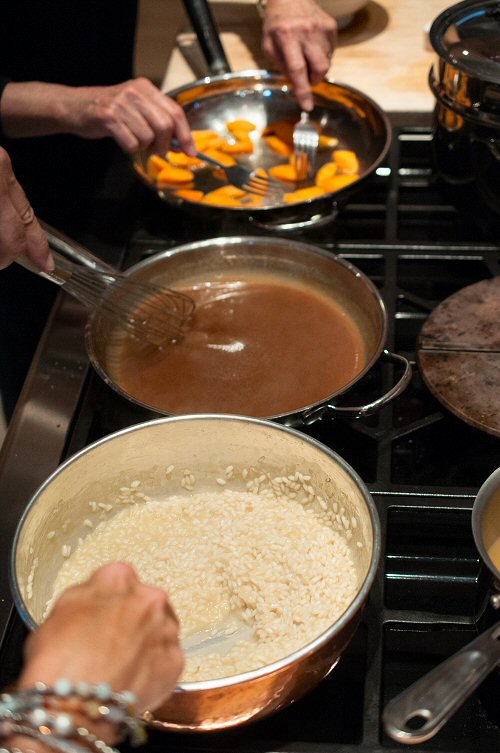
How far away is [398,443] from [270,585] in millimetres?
306

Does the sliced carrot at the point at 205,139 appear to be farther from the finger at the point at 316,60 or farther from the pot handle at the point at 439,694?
the pot handle at the point at 439,694

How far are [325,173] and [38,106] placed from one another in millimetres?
509

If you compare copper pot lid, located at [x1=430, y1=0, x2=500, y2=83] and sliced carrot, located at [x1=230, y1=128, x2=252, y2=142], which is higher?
copper pot lid, located at [x1=430, y1=0, x2=500, y2=83]

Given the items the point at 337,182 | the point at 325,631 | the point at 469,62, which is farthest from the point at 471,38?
the point at 325,631

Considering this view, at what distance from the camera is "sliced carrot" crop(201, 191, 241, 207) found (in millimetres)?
1429

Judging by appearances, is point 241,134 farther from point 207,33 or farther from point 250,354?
point 250,354

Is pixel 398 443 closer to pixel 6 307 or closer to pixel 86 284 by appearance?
pixel 86 284

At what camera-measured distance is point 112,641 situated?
0.58 metres

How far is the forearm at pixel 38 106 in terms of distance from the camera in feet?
4.85

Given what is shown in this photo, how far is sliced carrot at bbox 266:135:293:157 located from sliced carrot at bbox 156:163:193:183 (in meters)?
0.18

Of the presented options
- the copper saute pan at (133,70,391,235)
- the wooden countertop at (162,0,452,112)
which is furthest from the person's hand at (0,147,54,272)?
the wooden countertop at (162,0,452,112)

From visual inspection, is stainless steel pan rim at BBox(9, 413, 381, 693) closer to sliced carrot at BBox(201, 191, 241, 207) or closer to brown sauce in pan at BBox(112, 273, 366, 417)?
brown sauce in pan at BBox(112, 273, 366, 417)

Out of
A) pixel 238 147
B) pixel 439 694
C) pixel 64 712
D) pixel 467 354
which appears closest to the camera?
pixel 64 712

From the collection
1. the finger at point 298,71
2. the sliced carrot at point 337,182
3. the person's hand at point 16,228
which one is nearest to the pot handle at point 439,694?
the person's hand at point 16,228
